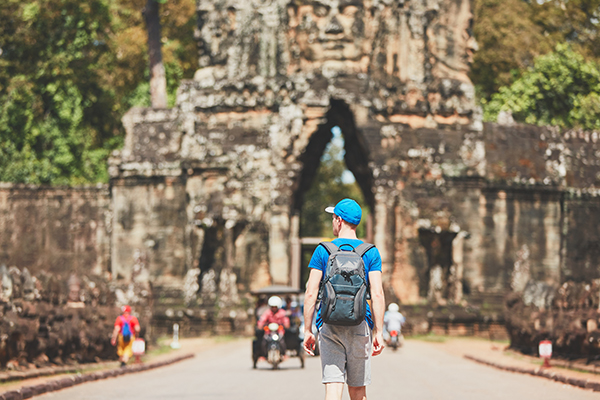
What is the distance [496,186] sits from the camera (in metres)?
28.5

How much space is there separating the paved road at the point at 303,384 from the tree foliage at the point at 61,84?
2203 cm

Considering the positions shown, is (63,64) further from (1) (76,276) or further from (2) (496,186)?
(2) (496,186)

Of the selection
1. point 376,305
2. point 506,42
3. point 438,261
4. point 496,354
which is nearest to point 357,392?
point 376,305

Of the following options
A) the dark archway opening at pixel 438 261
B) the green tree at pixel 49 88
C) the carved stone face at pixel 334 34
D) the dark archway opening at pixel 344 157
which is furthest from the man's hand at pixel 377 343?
the green tree at pixel 49 88

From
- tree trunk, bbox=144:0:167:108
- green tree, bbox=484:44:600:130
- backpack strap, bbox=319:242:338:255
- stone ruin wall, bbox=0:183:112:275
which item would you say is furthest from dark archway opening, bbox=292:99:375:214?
backpack strap, bbox=319:242:338:255

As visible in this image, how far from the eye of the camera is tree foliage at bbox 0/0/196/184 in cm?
3788

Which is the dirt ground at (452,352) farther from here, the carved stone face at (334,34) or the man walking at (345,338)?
the carved stone face at (334,34)

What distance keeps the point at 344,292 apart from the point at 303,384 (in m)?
7.05

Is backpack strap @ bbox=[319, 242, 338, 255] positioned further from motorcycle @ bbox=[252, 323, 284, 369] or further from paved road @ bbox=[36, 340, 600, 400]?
motorcycle @ bbox=[252, 323, 284, 369]

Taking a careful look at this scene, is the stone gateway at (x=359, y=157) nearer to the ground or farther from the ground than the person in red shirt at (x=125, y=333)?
farther from the ground

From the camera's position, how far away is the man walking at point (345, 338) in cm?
676

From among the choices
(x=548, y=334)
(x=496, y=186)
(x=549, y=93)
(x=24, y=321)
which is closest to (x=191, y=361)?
(x=24, y=321)

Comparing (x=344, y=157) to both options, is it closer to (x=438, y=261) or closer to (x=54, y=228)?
(x=438, y=261)

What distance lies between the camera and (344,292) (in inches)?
260
